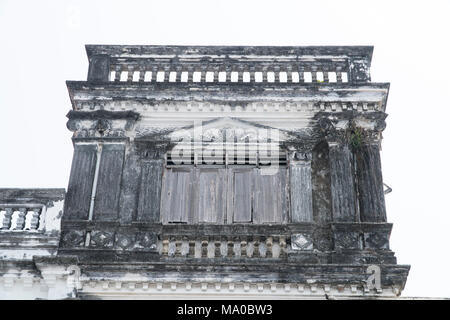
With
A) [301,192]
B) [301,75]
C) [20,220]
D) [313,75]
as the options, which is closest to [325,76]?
[313,75]

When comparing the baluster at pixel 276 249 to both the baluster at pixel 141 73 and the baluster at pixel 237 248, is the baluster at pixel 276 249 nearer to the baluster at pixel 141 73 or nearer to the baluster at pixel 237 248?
the baluster at pixel 237 248

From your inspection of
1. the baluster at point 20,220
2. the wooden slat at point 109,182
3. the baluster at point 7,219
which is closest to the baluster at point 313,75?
the wooden slat at point 109,182

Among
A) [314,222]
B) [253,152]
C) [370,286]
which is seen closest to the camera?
[370,286]

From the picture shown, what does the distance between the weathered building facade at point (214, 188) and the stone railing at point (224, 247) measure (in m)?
0.02

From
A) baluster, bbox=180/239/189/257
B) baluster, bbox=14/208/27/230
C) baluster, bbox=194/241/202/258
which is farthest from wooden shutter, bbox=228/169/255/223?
baluster, bbox=14/208/27/230

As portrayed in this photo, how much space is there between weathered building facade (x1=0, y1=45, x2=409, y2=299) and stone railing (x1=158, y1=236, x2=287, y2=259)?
17 millimetres

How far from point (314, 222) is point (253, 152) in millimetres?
1721

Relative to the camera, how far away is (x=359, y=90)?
15.1m

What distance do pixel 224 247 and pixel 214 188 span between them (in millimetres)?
1312

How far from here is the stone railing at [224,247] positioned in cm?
1357
